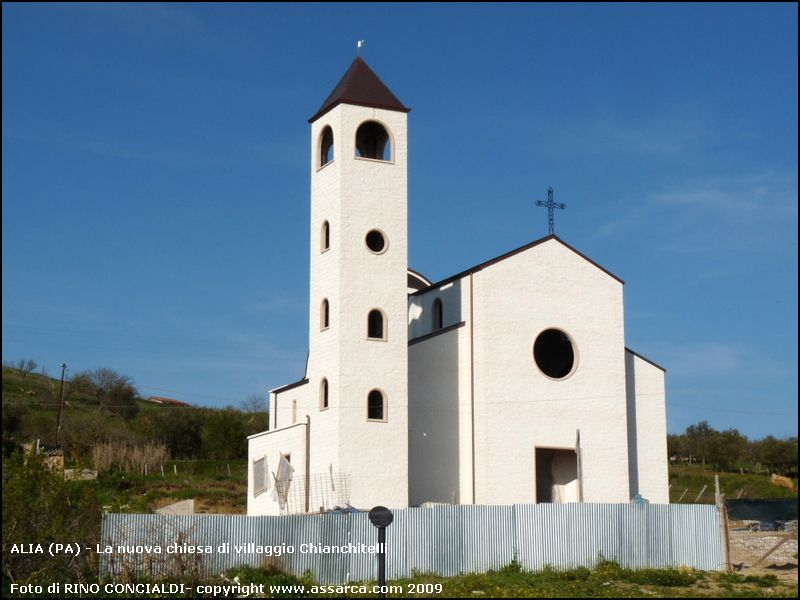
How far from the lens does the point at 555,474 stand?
3322cm

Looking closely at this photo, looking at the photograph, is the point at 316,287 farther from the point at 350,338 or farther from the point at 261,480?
the point at 261,480

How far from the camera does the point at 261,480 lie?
34438mm

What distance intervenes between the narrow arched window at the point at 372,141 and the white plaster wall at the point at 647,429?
9756 millimetres

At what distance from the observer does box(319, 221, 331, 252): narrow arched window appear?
31.9m

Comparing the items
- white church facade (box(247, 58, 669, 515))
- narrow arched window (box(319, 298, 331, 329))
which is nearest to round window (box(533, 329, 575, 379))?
white church facade (box(247, 58, 669, 515))

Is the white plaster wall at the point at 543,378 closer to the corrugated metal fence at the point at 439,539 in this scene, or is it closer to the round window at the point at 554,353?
the round window at the point at 554,353

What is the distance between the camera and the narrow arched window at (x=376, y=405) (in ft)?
99.3

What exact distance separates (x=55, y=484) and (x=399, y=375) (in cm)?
1087

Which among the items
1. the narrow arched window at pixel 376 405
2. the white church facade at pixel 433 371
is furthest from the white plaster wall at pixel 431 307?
the narrow arched window at pixel 376 405

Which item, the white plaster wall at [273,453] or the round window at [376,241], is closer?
the white plaster wall at [273,453]

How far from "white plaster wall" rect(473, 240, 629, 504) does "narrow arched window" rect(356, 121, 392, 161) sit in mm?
4935

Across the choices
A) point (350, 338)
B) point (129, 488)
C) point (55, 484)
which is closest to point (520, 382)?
point (350, 338)

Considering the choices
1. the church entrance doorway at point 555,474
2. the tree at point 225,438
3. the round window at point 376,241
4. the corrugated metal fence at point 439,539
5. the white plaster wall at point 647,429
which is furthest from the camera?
the tree at point 225,438

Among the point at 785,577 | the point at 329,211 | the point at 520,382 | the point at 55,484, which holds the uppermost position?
the point at 329,211
